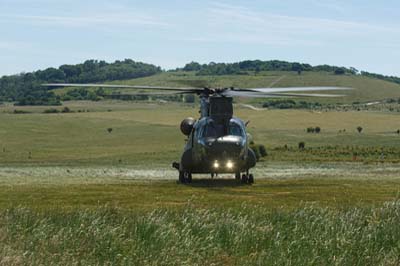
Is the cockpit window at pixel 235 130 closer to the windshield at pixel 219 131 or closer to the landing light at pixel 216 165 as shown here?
the windshield at pixel 219 131

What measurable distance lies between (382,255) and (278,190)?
1484 centimetres

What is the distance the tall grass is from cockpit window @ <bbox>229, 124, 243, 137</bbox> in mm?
13622

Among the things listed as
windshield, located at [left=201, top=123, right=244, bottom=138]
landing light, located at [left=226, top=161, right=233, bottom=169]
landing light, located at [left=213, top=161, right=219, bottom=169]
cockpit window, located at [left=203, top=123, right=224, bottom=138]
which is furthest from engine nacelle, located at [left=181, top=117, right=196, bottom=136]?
landing light, located at [left=226, top=161, right=233, bottom=169]

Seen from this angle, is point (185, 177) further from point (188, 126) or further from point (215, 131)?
point (215, 131)

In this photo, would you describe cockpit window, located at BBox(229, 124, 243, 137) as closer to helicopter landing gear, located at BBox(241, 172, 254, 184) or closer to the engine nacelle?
helicopter landing gear, located at BBox(241, 172, 254, 184)

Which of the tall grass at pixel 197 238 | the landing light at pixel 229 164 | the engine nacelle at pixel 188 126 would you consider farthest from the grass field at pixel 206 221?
the engine nacelle at pixel 188 126

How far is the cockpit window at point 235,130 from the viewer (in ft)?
113

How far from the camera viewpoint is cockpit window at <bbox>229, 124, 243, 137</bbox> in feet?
113

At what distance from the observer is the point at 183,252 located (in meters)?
16.7

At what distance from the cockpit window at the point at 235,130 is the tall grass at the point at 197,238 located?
13.6 meters

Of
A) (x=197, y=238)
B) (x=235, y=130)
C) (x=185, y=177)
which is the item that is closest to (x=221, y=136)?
(x=235, y=130)

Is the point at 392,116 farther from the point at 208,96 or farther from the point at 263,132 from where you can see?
the point at 208,96

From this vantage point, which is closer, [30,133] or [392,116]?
[30,133]

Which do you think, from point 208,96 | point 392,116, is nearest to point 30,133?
point 392,116
